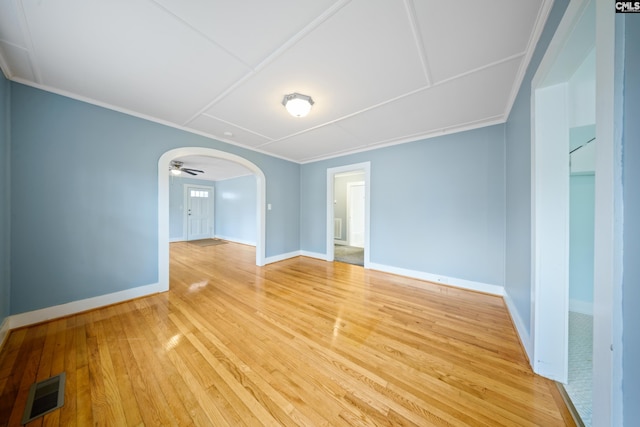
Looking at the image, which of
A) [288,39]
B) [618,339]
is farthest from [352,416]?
[288,39]

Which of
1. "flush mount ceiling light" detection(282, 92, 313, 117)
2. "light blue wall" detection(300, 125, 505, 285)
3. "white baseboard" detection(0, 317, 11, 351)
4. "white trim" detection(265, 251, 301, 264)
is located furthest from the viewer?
"white trim" detection(265, 251, 301, 264)

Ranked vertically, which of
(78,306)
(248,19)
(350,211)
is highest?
(248,19)

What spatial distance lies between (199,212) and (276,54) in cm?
704

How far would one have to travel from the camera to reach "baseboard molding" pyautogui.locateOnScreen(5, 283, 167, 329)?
1899 millimetres

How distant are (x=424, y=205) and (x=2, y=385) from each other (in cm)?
449

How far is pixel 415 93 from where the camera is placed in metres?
2.02

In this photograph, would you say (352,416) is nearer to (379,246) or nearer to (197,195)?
(379,246)

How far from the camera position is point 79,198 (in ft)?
7.16

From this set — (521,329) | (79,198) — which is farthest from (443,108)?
(79,198)

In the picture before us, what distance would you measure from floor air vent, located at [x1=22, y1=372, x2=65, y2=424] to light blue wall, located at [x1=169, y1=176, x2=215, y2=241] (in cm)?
616

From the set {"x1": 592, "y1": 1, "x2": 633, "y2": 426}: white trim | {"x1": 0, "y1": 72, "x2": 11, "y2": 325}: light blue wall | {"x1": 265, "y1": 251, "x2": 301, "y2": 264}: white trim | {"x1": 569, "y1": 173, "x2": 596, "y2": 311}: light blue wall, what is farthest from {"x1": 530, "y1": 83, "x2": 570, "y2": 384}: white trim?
{"x1": 0, "y1": 72, "x2": 11, "y2": 325}: light blue wall

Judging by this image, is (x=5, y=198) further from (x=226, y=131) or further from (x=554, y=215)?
(x=554, y=215)

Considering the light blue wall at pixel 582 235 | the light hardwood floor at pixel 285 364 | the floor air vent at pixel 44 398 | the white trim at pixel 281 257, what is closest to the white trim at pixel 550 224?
the light hardwood floor at pixel 285 364

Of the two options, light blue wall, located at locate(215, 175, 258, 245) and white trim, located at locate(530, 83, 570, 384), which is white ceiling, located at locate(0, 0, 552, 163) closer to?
white trim, located at locate(530, 83, 570, 384)
